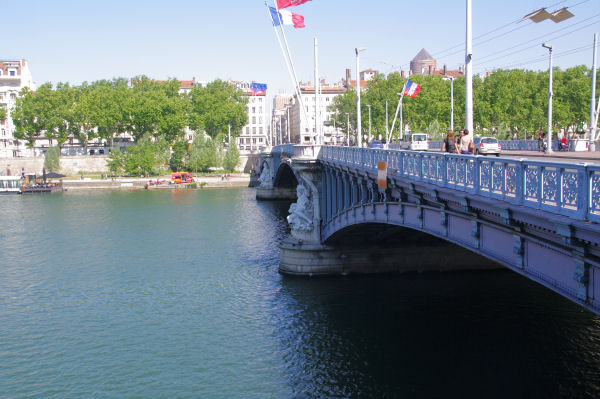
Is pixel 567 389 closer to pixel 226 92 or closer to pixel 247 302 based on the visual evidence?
pixel 247 302

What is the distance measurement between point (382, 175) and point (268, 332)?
7.49 meters

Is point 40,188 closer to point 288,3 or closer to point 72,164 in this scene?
point 72,164

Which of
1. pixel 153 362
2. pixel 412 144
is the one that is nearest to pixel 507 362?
pixel 153 362

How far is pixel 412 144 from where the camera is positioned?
51.2 m

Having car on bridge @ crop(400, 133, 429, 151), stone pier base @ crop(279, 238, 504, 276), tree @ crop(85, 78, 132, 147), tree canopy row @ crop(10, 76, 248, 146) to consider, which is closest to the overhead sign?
stone pier base @ crop(279, 238, 504, 276)

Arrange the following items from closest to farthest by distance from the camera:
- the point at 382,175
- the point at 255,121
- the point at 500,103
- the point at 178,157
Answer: the point at 382,175 → the point at 500,103 → the point at 178,157 → the point at 255,121

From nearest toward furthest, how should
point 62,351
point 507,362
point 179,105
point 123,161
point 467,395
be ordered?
point 467,395 < point 507,362 < point 62,351 < point 123,161 < point 179,105

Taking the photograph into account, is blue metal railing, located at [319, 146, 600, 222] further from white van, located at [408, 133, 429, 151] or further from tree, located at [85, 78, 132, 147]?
tree, located at [85, 78, 132, 147]

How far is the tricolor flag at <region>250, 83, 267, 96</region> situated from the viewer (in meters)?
159

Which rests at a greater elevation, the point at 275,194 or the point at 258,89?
the point at 258,89

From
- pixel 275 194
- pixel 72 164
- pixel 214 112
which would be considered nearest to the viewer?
pixel 275 194

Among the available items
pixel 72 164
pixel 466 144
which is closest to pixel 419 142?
pixel 466 144

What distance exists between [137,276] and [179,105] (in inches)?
3196

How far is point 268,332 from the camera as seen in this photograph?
2316 cm
